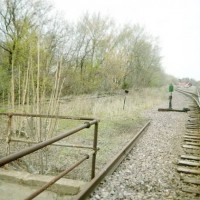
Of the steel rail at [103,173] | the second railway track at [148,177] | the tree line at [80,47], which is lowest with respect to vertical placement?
the second railway track at [148,177]

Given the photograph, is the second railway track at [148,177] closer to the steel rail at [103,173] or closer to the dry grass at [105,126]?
the steel rail at [103,173]

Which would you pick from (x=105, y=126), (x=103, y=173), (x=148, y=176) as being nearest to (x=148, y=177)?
(x=148, y=176)

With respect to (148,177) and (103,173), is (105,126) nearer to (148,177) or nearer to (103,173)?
(148,177)

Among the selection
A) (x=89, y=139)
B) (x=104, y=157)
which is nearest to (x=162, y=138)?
(x=89, y=139)

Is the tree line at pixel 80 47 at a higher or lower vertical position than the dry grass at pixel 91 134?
higher

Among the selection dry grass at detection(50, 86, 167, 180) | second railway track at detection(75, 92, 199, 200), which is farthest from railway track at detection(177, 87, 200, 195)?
dry grass at detection(50, 86, 167, 180)

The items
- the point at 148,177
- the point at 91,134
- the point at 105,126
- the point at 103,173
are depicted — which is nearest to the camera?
the point at 103,173

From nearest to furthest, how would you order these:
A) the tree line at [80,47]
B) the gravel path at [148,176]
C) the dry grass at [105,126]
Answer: the gravel path at [148,176]
the dry grass at [105,126]
the tree line at [80,47]

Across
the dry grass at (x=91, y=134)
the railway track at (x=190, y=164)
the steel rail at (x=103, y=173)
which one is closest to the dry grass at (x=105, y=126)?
the dry grass at (x=91, y=134)

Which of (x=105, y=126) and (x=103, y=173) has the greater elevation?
(x=105, y=126)

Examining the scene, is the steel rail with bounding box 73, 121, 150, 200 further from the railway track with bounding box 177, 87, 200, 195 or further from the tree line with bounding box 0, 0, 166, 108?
the tree line with bounding box 0, 0, 166, 108

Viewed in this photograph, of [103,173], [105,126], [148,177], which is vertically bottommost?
[148,177]

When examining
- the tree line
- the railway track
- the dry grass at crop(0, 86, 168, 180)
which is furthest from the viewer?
the tree line

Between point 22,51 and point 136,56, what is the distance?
59.8ft
